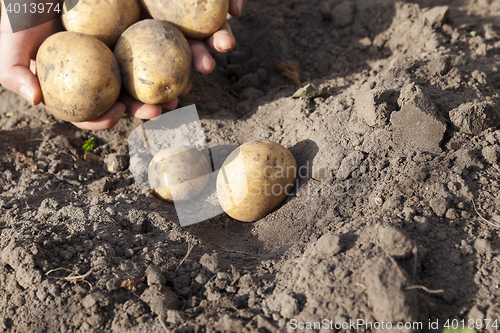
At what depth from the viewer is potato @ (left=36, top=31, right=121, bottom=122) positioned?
8.95 feet

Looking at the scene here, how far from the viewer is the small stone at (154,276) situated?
2.14m

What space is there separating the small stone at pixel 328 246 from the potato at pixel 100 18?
2.52 meters

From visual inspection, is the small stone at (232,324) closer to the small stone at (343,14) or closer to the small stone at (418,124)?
the small stone at (418,124)

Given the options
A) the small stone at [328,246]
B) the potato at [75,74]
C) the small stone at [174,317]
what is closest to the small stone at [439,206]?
the small stone at [328,246]

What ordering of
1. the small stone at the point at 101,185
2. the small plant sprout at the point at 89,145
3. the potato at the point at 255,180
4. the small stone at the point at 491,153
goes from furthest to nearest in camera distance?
the small plant sprout at the point at 89,145 → the small stone at the point at 101,185 → the potato at the point at 255,180 → the small stone at the point at 491,153

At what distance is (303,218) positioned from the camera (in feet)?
8.72

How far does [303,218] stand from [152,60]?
1.73 meters

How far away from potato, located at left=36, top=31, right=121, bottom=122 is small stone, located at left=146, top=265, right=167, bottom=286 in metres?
1.47

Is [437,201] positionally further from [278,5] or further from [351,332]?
[278,5]

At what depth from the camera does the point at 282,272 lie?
223 cm

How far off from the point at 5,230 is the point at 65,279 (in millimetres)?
694

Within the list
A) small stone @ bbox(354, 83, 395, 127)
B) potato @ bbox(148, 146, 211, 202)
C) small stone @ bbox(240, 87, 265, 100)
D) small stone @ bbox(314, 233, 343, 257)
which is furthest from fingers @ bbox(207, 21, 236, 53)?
small stone @ bbox(314, 233, 343, 257)

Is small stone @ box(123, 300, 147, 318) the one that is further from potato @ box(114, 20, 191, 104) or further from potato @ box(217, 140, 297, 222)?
potato @ box(114, 20, 191, 104)

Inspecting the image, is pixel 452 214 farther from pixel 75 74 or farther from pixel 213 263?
pixel 75 74
